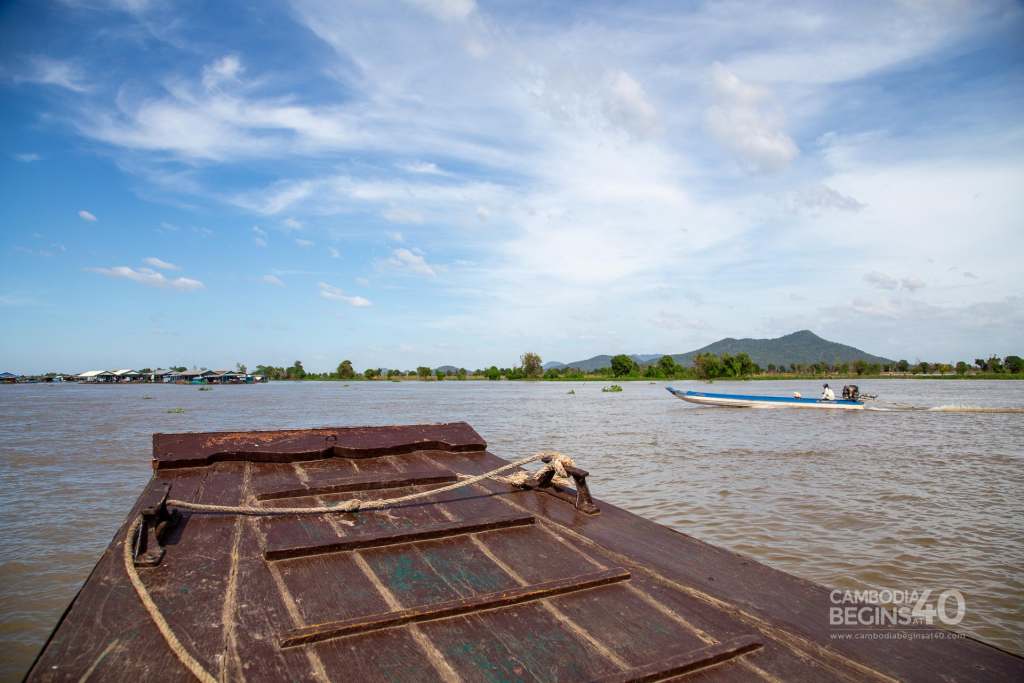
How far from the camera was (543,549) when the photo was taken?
2.51 metres

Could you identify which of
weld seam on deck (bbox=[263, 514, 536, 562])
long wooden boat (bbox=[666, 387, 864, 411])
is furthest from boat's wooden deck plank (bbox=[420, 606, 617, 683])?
long wooden boat (bbox=[666, 387, 864, 411])

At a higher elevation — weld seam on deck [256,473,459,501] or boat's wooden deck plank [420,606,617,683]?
weld seam on deck [256,473,459,501]

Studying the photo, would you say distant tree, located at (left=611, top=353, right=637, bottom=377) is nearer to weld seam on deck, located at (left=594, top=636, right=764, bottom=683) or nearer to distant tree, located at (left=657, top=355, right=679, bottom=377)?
distant tree, located at (left=657, top=355, right=679, bottom=377)

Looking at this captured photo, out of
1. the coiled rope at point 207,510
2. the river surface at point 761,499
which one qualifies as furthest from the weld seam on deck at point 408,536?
the river surface at point 761,499

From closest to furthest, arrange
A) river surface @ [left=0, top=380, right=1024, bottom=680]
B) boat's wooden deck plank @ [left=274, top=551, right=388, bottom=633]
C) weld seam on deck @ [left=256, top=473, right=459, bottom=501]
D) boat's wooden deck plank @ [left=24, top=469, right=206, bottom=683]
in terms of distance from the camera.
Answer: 1. boat's wooden deck plank @ [left=24, top=469, right=206, bottom=683]
2. boat's wooden deck plank @ [left=274, top=551, right=388, bottom=633]
3. weld seam on deck @ [left=256, top=473, right=459, bottom=501]
4. river surface @ [left=0, top=380, right=1024, bottom=680]

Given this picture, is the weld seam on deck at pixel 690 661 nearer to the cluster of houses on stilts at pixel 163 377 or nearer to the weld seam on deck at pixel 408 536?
the weld seam on deck at pixel 408 536

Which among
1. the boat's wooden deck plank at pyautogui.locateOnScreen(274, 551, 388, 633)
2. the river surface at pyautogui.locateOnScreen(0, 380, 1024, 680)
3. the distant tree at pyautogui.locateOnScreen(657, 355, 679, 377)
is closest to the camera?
the boat's wooden deck plank at pyautogui.locateOnScreen(274, 551, 388, 633)

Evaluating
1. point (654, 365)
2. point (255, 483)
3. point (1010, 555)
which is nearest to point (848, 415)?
point (1010, 555)

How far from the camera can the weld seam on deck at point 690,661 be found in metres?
1.55

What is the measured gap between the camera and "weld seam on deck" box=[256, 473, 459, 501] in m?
3.10

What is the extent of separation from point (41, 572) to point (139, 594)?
14.8 feet

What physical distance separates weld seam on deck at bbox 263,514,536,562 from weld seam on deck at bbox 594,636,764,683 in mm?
1162

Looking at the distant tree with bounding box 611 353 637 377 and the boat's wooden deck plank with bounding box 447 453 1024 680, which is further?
the distant tree with bounding box 611 353 637 377

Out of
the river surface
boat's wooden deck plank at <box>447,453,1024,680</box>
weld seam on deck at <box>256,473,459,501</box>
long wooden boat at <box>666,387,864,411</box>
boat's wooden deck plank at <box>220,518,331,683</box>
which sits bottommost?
the river surface
